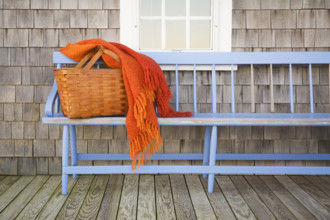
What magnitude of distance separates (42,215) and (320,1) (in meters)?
2.51

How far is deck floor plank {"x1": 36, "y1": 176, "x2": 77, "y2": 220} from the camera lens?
1.77 metres

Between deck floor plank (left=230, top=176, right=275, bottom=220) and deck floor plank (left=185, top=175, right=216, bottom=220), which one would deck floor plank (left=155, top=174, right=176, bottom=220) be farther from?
deck floor plank (left=230, top=176, right=275, bottom=220)

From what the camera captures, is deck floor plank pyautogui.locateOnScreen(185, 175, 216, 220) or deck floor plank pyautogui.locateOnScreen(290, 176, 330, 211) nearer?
deck floor plank pyautogui.locateOnScreen(185, 175, 216, 220)

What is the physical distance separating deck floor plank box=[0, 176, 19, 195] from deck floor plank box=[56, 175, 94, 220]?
483 mm

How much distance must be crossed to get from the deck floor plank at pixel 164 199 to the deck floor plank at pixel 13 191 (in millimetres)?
908

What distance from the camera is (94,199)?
6.63ft

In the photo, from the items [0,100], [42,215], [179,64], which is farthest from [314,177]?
[0,100]

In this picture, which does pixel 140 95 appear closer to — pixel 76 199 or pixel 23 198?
pixel 76 199

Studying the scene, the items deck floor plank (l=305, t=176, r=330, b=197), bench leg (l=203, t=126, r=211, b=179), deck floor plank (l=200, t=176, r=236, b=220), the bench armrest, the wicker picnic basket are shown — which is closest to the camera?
deck floor plank (l=200, t=176, r=236, b=220)

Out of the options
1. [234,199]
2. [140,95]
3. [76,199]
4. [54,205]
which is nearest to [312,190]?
[234,199]

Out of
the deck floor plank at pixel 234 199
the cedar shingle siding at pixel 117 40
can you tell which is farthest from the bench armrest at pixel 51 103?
the deck floor plank at pixel 234 199

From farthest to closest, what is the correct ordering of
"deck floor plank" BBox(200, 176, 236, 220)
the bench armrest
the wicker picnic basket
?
the bench armrest < the wicker picnic basket < "deck floor plank" BBox(200, 176, 236, 220)

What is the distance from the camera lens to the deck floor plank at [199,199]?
1.79m

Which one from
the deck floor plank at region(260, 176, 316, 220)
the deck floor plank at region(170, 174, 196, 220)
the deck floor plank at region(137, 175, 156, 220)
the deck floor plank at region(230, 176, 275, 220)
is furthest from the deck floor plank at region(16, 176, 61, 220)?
the deck floor plank at region(260, 176, 316, 220)
